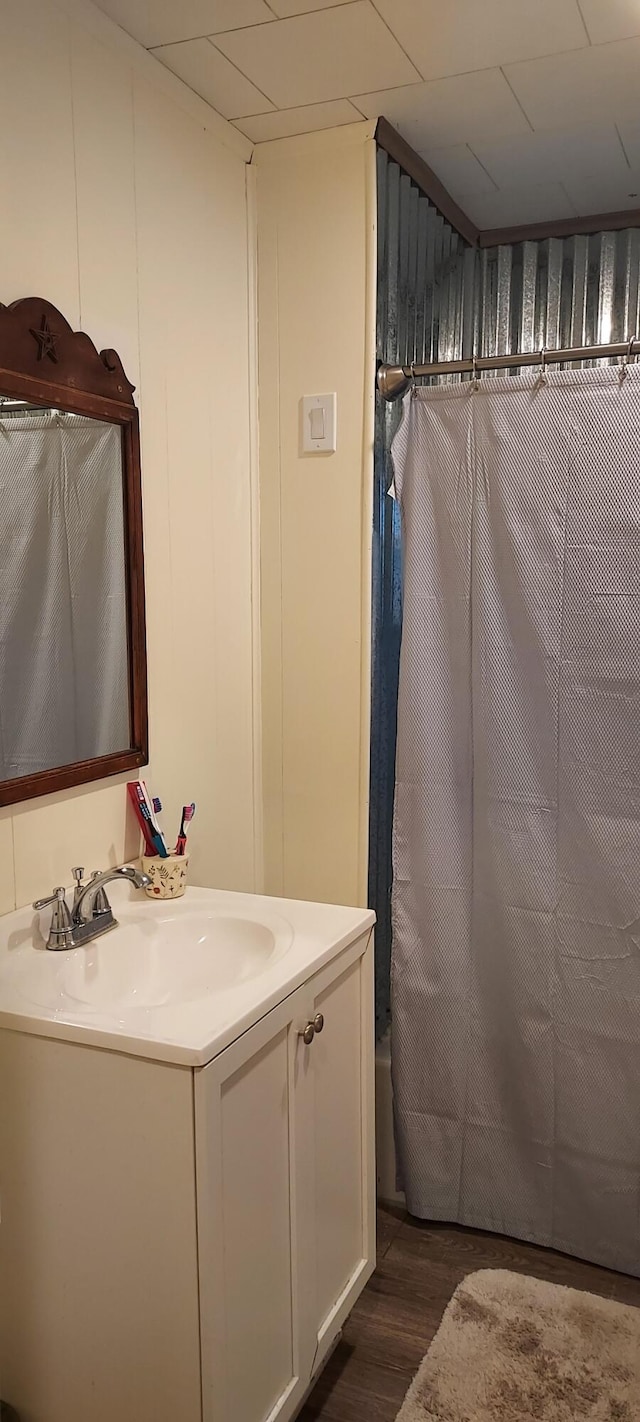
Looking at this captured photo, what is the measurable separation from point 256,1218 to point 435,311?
1937 mm

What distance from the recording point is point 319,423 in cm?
206

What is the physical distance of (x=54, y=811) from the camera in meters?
1.60

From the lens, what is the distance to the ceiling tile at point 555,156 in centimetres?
202

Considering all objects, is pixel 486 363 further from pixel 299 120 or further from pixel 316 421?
pixel 299 120

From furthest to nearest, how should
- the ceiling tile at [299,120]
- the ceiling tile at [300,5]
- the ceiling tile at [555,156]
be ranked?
1. the ceiling tile at [555,156]
2. the ceiling tile at [299,120]
3. the ceiling tile at [300,5]

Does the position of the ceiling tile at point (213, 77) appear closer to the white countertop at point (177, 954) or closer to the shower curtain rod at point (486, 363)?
the shower curtain rod at point (486, 363)

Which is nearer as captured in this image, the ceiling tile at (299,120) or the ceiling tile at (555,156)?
the ceiling tile at (299,120)

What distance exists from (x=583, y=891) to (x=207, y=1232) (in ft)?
3.34

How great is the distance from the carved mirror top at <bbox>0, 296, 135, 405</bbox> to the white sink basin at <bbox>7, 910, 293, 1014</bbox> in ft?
2.70

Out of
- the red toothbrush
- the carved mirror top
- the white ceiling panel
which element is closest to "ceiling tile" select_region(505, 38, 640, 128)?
the white ceiling panel

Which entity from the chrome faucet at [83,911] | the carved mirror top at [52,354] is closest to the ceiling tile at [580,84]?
the carved mirror top at [52,354]

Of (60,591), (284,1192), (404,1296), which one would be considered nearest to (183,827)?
(60,591)

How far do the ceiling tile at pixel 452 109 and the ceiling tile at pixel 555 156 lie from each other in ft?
0.17

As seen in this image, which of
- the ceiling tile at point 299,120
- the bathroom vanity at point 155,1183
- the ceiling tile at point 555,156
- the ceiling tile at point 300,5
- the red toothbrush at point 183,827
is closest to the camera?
the bathroom vanity at point 155,1183
